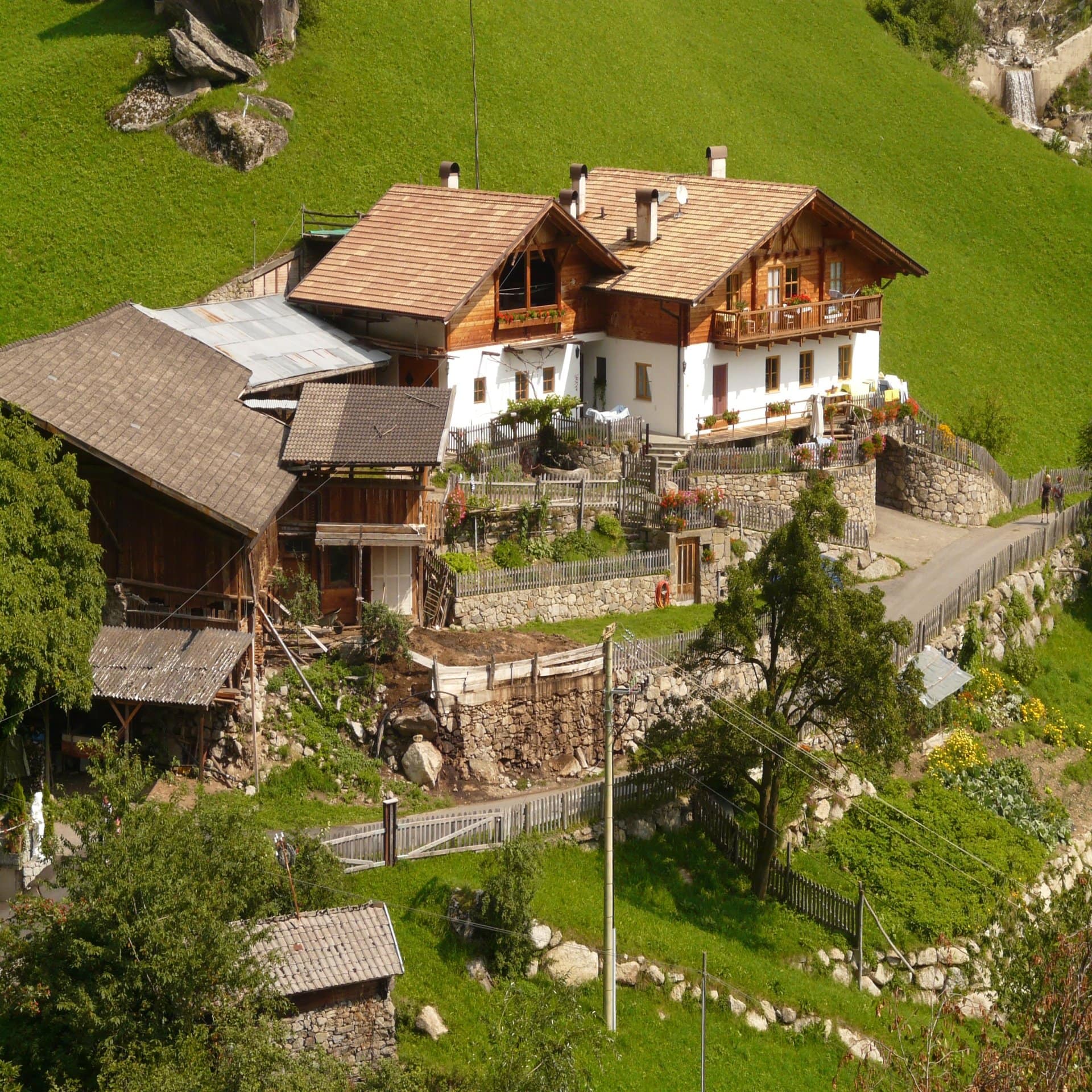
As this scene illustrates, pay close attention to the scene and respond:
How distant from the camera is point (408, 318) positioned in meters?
45.7

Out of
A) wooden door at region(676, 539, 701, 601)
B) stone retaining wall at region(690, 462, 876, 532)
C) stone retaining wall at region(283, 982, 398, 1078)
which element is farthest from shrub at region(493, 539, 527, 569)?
stone retaining wall at region(283, 982, 398, 1078)

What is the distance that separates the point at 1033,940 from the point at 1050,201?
5693 centimetres

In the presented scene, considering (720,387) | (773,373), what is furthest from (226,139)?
(773,373)

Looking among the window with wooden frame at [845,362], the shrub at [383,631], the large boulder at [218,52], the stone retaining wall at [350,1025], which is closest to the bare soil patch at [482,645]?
the shrub at [383,631]

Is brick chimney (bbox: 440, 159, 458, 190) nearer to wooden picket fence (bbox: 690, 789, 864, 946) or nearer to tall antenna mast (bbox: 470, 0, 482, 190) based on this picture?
tall antenna mast (bbox: 470, 0, 482, 190)

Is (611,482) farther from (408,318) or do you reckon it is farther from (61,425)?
(61,425)

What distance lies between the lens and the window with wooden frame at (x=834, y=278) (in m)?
51.5

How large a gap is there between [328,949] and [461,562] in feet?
46.5

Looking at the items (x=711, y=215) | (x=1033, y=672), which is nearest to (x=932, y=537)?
(x=1033, y=672)

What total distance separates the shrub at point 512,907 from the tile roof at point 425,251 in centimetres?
1815

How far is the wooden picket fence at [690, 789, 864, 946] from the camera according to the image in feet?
114

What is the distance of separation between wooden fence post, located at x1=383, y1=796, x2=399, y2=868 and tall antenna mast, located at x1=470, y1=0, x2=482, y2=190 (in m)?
34.7

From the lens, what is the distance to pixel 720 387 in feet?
158

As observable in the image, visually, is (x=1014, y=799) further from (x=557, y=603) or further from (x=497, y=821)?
(x=497, y=821)
